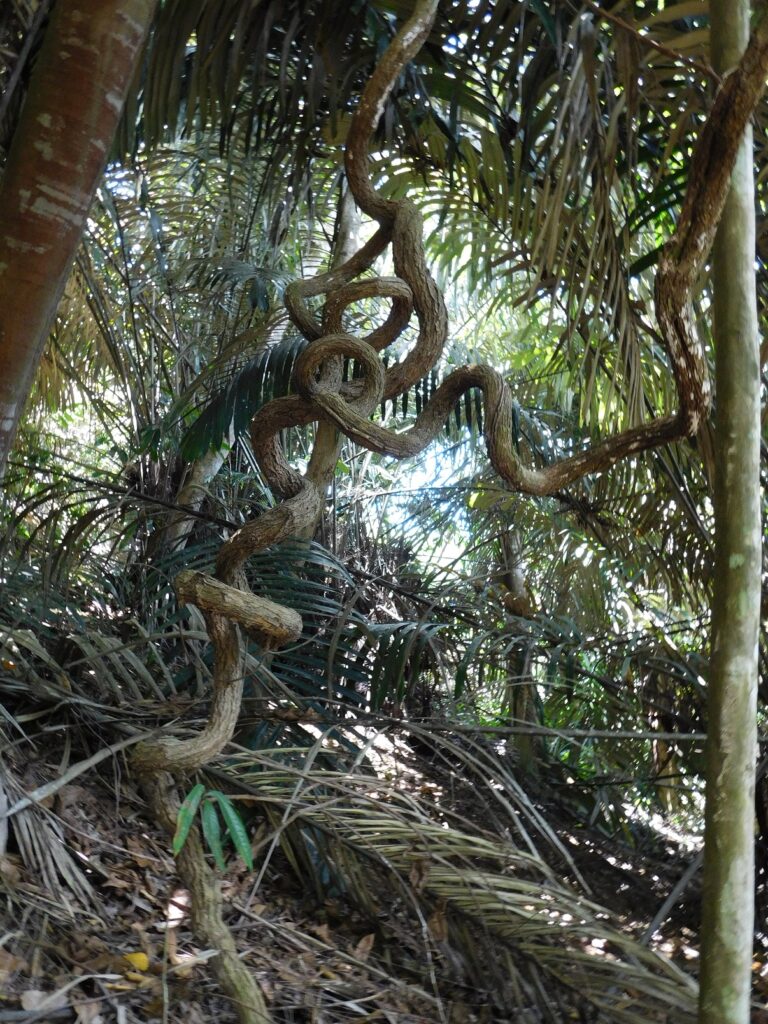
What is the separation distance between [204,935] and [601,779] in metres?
1.21

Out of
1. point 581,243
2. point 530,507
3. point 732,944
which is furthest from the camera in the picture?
point 530,507

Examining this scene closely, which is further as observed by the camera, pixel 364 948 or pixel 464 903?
pixel 364 948

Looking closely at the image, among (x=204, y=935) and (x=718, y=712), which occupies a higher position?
(x=718, y=712)

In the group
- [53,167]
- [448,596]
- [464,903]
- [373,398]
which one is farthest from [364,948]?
Result: [53,167]

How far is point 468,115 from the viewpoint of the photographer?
2.76 m

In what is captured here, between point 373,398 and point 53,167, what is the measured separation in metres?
0.67

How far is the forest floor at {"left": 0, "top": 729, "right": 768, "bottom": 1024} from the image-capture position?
139cm

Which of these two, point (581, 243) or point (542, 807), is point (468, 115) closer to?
point (581, 243)

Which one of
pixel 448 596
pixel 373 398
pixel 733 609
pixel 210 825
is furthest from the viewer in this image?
pixel 448 596

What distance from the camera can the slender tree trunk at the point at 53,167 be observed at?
1494 millimetres

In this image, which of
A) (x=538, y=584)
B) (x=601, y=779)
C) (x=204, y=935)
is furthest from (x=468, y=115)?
(x=204, y=935)

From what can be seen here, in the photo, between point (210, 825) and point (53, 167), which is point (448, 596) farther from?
point (53, 167)

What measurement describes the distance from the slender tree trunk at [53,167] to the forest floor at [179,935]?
775 millimetres

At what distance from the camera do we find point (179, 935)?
1.66 m
